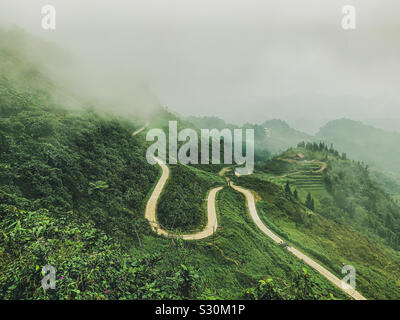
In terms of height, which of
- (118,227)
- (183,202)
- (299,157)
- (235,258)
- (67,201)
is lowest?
(299,157)

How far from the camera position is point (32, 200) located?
22375 millimetres

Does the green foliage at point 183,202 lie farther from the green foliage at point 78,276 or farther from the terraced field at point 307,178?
the terraced field at point 307,178

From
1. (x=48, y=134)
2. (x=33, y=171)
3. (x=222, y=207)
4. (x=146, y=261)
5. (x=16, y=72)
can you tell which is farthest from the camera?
(x=16, y=72)

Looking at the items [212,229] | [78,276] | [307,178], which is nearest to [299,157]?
[307,178]

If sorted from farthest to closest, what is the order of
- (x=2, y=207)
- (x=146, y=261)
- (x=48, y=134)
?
(x=48, y=134) → (x=2, y=207) → (x=146, y=261)

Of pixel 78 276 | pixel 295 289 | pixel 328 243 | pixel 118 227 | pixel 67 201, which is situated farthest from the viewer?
pixel 328 243

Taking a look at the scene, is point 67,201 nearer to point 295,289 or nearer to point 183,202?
point 183,202

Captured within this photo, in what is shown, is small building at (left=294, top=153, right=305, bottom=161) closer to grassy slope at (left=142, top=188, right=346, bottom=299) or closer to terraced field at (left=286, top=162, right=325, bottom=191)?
terraced field at (left=286, top=162, right=325, bottom=191)

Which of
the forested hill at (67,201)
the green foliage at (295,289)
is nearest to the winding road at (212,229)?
the forested hill at (67,201)

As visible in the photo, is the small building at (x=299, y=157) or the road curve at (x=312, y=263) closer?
the road curve at (x=312, y=263)

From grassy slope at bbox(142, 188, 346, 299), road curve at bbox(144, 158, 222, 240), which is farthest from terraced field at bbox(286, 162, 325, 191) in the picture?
grassy slope at bbox(142, 188, 346, 299)

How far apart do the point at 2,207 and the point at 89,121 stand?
3187 centimetres
